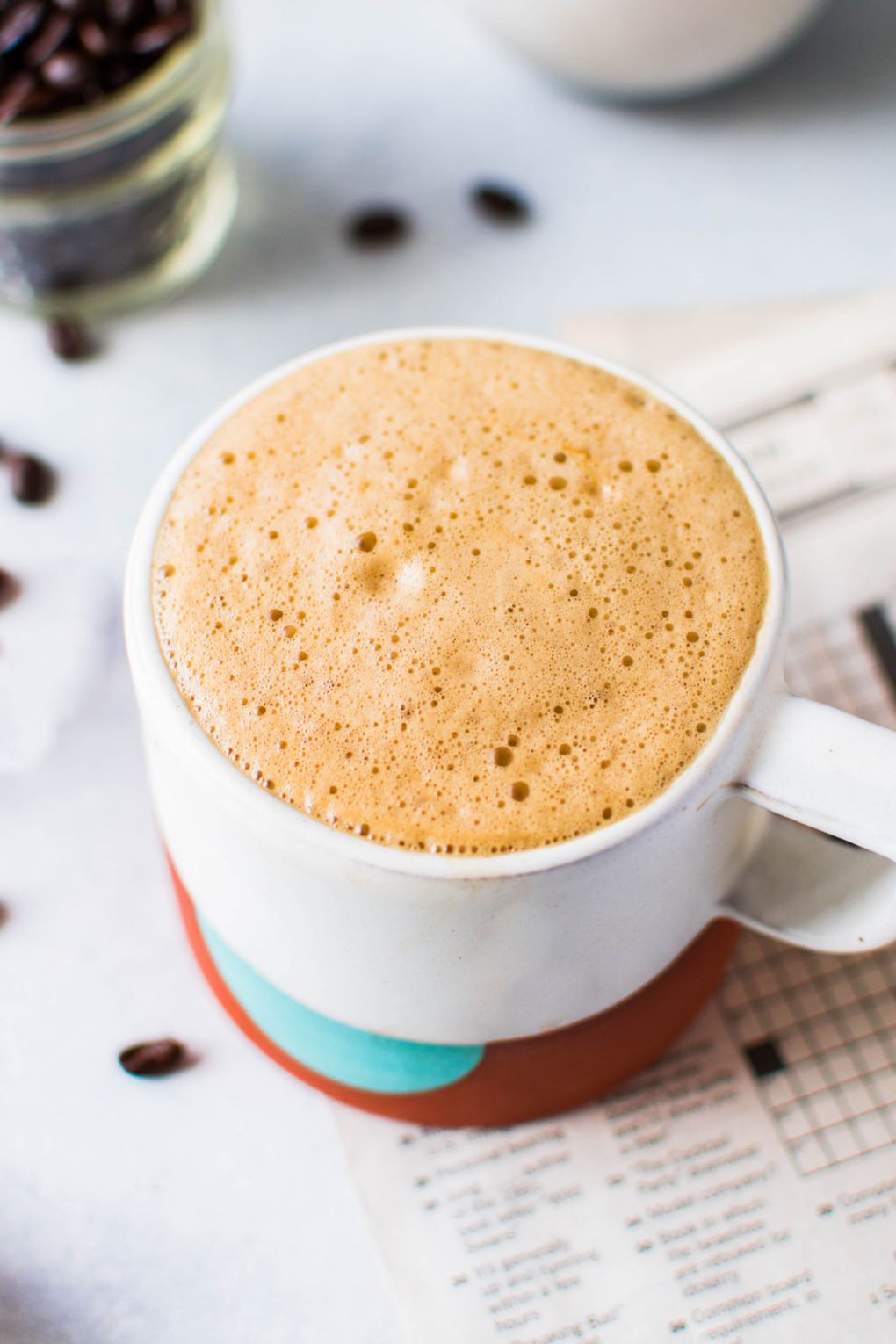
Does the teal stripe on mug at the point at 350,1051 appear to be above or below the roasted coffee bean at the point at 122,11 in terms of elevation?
below

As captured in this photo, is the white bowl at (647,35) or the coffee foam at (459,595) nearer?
the coffee foam at (459,595)

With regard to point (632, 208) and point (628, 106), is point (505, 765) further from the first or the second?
point (628, 106)

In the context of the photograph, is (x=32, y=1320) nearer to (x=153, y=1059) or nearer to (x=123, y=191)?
(x=153, y=1059)

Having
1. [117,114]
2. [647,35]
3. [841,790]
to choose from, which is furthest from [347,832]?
[647,35]

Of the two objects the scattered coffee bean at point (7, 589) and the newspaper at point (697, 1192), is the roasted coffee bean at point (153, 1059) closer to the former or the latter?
the newspaper at point (697, 1192)

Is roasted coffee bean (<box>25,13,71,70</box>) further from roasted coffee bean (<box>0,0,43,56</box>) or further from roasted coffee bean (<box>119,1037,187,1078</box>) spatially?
roasted coffee bean (<box>119,1037,187,1078</box>)

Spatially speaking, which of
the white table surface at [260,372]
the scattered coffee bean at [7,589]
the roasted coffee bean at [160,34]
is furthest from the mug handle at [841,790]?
the roasted coffee bean at [160,34]
